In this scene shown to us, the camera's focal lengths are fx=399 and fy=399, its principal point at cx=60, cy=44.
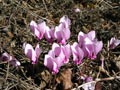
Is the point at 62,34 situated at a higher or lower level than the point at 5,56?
higher

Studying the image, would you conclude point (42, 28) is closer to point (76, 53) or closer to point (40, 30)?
point (40, 30)

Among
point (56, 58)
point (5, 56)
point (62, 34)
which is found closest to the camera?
point (56, 58)

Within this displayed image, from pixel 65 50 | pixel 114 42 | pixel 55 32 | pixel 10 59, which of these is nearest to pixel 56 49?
pixel 65 50

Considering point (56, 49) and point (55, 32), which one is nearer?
point (56, 49)

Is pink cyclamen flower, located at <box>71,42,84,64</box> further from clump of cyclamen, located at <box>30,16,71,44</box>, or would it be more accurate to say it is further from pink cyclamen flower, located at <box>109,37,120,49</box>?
pink cyclamen flower, located at <box>109,37,120,49</box>

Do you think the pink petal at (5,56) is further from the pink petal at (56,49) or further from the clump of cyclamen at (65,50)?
the pink petal at (56,49)

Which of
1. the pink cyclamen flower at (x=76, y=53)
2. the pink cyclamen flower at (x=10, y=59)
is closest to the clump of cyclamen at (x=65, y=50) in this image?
the pink cyclamen flower at (x=76, y=53)

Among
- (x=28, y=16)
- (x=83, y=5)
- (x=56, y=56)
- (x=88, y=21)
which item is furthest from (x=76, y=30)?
(x=56, y=56)

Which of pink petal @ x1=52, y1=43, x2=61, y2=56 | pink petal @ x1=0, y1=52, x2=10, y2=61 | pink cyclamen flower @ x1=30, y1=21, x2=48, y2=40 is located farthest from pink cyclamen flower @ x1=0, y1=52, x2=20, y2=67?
pink petal @ x1=52, y1=43, x2=61, y2=56

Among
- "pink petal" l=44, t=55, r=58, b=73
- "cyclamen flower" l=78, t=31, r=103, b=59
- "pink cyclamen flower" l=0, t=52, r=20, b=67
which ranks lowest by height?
"pink cyclamen flower" l=0, t=52, r=20, b=67
